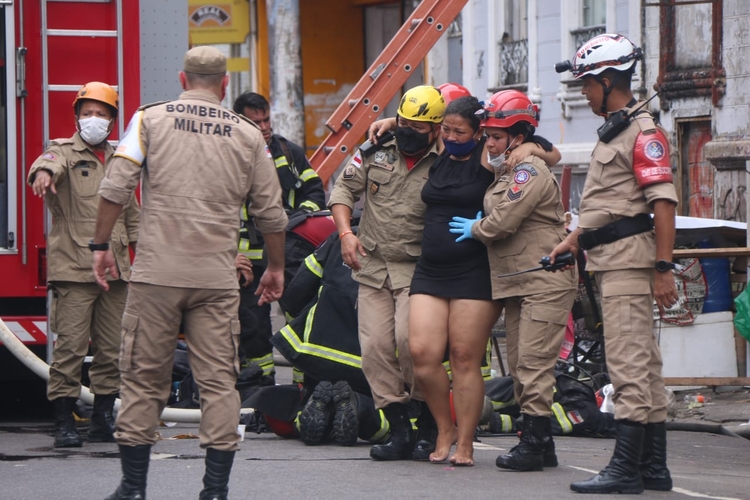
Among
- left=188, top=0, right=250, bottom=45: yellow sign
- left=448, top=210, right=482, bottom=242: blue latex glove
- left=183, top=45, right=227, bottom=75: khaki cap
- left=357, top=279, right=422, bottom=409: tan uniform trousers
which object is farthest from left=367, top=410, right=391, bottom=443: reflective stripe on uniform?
left=188, top=0, right=250, bottom=45: yellow sign

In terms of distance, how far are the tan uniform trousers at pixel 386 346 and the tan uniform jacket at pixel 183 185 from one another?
1.33 metres

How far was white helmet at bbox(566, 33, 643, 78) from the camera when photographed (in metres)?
6.18

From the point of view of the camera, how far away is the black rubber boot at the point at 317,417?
748 centimetres

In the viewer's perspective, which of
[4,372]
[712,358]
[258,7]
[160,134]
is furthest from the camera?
[258,7]

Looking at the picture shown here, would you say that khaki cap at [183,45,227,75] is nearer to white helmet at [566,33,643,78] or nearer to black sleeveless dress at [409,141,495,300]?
Answer: black sleeveless dress at [409,141,495,300]

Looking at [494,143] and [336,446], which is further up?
[494,143]

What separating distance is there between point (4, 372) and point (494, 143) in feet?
11.9

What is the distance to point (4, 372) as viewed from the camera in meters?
8.61

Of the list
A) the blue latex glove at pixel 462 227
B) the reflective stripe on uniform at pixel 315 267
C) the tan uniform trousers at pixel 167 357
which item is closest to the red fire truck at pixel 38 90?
the reflective stripe on uniform at pixel 315 267

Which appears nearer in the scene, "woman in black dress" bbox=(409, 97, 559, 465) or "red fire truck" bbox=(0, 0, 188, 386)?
"woman in black dress" bbox=(409, 97, 559, 465)

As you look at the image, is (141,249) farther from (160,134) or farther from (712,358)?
(712,358)

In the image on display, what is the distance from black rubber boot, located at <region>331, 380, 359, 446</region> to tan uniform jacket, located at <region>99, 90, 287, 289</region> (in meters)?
1.91

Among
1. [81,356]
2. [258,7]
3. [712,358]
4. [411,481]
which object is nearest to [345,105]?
[712,358]

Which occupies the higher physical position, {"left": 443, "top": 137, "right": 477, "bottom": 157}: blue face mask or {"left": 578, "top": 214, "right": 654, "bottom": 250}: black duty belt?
{"left": 443, "top": 137, "right": 477, "bottom": 157}: blue face mask
